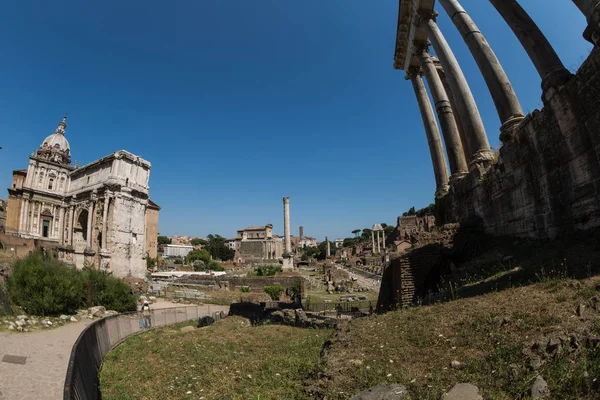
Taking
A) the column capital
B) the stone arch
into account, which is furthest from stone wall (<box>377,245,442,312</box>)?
the stone arch

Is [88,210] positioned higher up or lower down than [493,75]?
higher up

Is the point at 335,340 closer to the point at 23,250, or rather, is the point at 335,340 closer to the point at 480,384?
the point at 480,384

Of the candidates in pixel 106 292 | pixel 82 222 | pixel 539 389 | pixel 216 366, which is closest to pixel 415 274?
pixel 216 366

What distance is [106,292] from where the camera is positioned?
15742mm

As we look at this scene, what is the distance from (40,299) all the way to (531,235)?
54.1ft

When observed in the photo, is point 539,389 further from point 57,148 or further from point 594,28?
point 57,148

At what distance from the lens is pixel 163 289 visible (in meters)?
25.2

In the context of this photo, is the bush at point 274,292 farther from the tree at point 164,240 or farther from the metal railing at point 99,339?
the tree at point 164,240

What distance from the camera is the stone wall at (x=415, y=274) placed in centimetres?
810

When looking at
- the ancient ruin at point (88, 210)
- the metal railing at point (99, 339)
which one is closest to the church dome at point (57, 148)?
the ancient ruin at point (88, 210)

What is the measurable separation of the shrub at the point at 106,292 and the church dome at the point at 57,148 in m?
34.2

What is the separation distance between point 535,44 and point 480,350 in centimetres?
751

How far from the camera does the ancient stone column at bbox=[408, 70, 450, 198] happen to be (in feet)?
43.4

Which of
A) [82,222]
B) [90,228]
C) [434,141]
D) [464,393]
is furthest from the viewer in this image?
[82,222]
